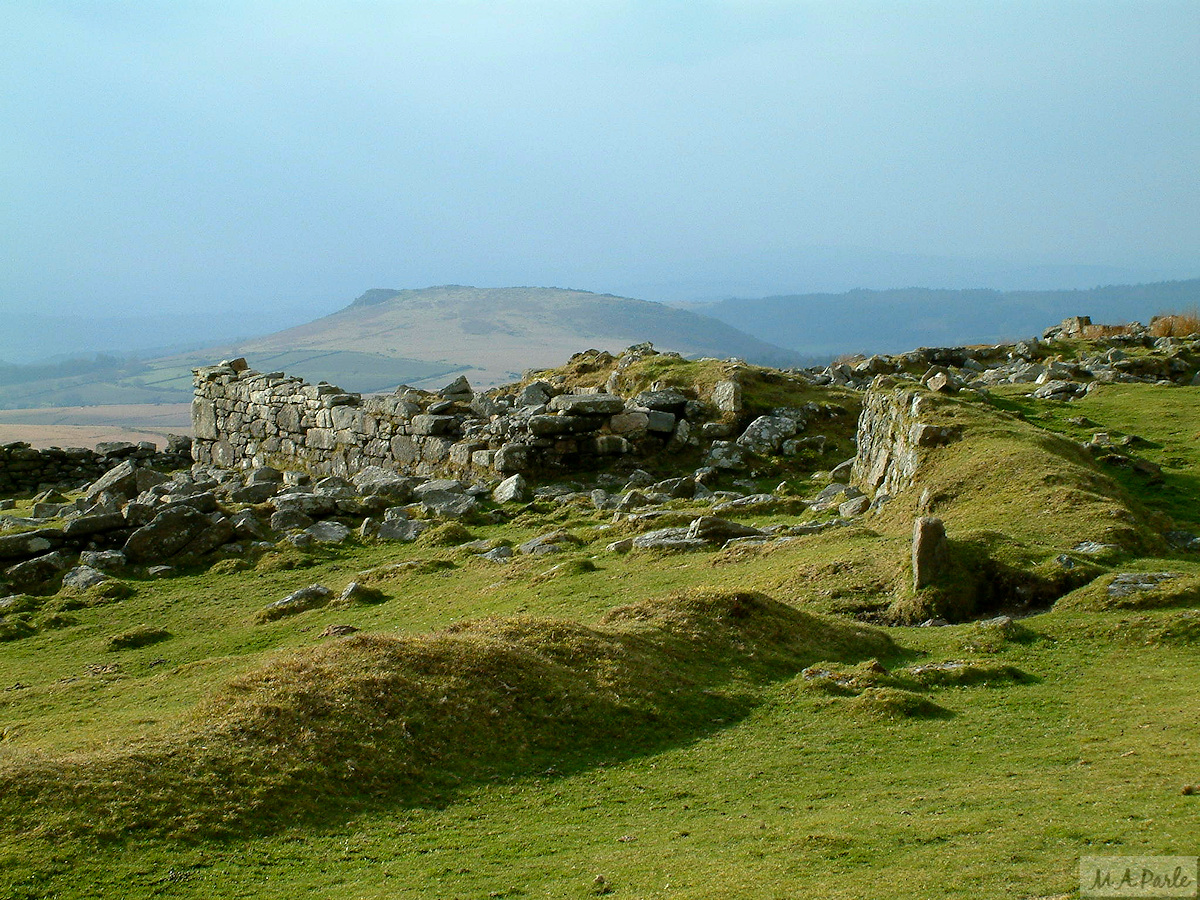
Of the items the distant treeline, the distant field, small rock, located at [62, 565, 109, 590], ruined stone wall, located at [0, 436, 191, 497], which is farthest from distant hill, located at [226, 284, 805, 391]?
small rock, located at [62, 565, 109, 590]

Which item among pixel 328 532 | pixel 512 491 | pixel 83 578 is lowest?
pixel 83 578

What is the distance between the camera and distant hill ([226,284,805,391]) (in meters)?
131

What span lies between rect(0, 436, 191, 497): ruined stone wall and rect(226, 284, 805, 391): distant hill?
74909 mm

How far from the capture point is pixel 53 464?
33.5 metres

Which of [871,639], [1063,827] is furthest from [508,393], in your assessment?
[1063,827]

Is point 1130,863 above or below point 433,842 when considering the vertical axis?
above

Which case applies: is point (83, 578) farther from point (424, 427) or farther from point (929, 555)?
point (929, 555)

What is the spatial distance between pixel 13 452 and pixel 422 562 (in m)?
21.9

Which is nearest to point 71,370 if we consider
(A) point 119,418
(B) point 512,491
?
(A) point 119,418

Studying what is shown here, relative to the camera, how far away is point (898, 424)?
1803 centimetres

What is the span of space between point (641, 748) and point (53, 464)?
100 feet

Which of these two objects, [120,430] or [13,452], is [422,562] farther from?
[120,430]

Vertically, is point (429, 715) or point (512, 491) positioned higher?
point (429, 715)

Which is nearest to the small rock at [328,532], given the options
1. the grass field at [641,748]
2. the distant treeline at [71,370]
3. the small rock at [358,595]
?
the small rock at [358,595]
